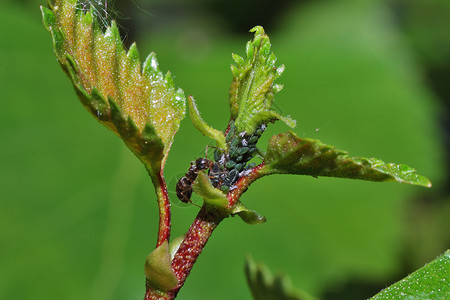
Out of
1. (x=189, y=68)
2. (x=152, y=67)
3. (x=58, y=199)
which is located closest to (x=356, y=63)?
(x=189, y=68)

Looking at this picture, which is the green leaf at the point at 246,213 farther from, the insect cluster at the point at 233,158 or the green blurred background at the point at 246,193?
the green blurred background at the point at 246,193

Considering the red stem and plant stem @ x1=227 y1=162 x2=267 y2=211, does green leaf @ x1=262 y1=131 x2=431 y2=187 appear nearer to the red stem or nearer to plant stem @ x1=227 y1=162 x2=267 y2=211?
plant stem @ x1=227 y1=162 x2=267 y2=211

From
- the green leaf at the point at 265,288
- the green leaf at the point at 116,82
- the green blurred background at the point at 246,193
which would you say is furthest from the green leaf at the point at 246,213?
the green blurred background at the point at 246,193

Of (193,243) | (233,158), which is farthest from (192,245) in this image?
(233,158)

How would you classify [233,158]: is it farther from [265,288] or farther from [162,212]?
[265,288]

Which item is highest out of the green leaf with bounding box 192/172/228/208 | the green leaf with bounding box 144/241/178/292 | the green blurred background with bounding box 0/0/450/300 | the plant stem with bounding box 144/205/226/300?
the green blurred background with bounding box 0/0/450/300

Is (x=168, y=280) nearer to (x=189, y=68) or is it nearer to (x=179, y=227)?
(x=179, y=227)

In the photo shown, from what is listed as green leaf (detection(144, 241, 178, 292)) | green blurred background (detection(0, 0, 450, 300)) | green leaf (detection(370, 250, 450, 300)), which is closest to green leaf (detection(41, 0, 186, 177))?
green leaf (detection(144, 241, 178, 292))
